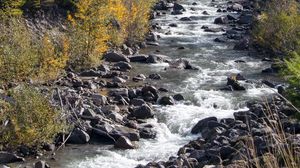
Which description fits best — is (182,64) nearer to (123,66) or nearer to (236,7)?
(123,66)

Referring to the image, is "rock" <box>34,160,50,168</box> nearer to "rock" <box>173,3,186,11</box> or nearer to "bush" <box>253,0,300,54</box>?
"bush" <box>253,0,300,54</box>

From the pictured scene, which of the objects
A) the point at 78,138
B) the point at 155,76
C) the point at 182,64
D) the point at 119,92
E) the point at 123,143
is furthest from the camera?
the point at 182,64

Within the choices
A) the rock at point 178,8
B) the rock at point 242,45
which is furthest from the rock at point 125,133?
the rock at point 178,8

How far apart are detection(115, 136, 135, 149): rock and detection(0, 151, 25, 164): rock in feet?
12.0

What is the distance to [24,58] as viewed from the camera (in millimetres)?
24078

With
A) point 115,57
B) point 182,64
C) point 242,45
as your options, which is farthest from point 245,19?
point 115,57

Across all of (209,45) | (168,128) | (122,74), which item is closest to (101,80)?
(122,74)

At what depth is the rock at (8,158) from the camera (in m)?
17.6

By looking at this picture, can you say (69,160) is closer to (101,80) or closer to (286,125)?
(286,125)

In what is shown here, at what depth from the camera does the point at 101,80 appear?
28.6 meters

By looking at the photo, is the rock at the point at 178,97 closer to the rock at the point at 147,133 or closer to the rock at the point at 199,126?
the rock at the point at 199,126

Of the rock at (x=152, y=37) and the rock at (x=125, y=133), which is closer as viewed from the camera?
the rock at (x=125, y=133)

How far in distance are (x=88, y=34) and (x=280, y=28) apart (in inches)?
512

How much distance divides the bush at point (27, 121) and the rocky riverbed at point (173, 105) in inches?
21.1
